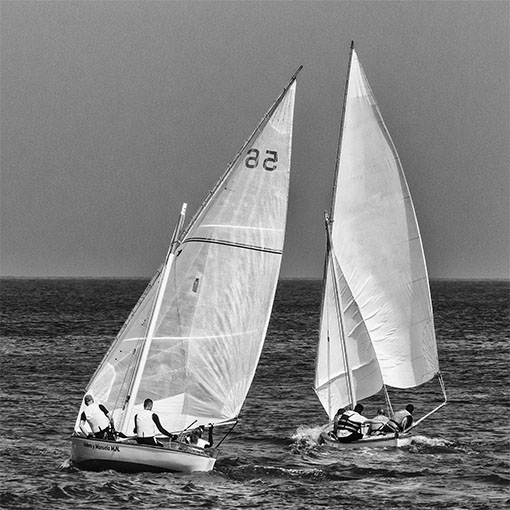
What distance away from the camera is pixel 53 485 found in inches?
1337

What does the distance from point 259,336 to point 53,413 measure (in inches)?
608

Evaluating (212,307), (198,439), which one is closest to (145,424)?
(198,439)

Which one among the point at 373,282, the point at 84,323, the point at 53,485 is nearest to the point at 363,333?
the point at 373,282

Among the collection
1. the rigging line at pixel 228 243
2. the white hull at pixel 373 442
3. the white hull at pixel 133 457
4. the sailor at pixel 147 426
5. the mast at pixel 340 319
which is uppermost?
the rigging line at pixel 228 243

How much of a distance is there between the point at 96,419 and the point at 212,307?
18.0ft

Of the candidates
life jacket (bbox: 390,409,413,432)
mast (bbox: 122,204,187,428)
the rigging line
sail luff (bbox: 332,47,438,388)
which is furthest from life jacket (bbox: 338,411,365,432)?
mast (bbox: 122,204,187,428)

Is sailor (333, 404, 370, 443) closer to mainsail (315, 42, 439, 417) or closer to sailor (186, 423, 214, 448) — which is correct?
mainsail (315, 42, 439, 417)

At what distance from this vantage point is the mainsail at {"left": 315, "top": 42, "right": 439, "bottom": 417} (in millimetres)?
45688

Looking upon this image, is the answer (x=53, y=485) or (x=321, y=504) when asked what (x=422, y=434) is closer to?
(x=321, y=504)

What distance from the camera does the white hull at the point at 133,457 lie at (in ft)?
112

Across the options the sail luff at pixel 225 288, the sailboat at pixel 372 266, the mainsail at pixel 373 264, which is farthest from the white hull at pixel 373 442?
the sail luff at pixel 225 288

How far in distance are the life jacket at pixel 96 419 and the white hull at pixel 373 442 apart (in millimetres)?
9395

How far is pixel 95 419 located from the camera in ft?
114

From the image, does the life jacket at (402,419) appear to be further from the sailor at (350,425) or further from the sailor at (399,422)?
the sailor at (350,425)
